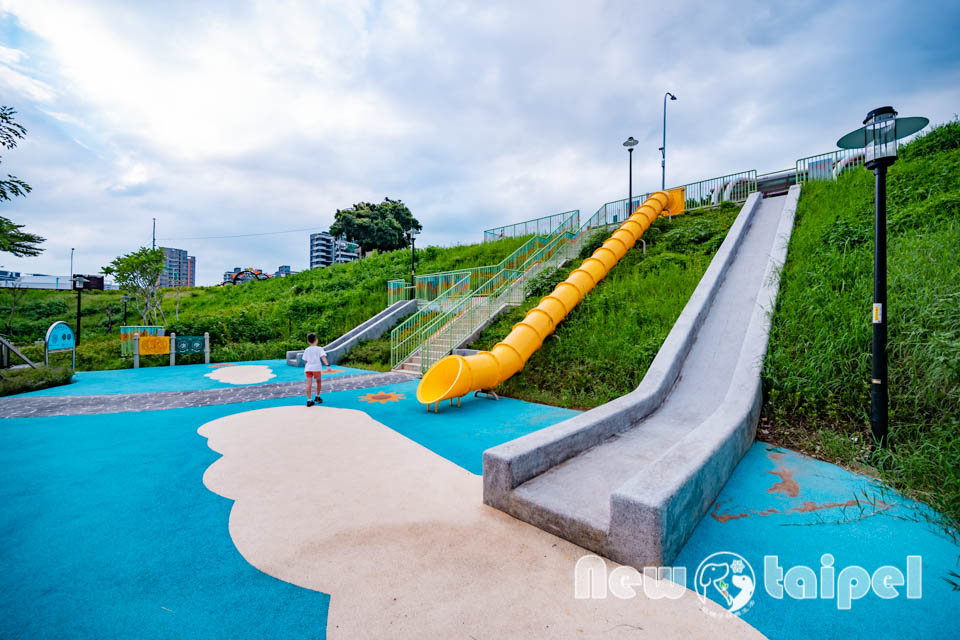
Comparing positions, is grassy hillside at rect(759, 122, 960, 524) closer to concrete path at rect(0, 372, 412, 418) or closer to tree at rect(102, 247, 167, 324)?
concrete path at rect(0, 372, 412, 418)

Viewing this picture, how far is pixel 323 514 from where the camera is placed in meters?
3.40

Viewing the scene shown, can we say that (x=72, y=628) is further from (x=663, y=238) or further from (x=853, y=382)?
(x=663, y=238)

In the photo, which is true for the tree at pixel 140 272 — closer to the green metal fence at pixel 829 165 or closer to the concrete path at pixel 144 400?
the concrete path at pixel 144 400

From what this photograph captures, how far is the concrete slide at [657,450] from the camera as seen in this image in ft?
8.87

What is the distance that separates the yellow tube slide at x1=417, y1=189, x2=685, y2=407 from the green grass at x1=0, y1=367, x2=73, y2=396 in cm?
961

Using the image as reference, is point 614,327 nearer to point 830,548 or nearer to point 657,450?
point 657,450

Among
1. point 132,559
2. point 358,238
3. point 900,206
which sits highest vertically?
point 358,238

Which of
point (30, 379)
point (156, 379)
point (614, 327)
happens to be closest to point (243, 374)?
point (156, 379)

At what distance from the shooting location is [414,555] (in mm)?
2787

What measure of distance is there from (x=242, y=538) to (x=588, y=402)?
5554 mm

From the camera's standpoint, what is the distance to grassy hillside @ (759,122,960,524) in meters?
3.97

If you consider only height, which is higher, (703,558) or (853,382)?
(853,382)

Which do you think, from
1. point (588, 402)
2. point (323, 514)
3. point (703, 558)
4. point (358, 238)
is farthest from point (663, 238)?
point (358, 238)

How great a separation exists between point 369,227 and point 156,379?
40782 millimetres
